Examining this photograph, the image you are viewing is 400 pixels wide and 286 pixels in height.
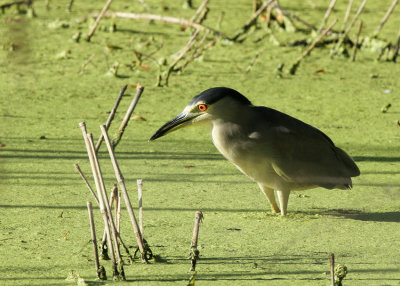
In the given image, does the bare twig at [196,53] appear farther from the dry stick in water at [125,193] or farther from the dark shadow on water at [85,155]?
the dry stick in water at [125,193]

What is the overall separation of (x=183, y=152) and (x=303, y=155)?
817 millimetres

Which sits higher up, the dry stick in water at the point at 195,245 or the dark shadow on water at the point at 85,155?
the dark shadow on water at the point at 85,155

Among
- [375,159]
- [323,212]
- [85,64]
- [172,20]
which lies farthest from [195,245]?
[172,20]

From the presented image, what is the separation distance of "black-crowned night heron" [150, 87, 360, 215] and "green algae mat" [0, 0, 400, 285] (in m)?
0.13

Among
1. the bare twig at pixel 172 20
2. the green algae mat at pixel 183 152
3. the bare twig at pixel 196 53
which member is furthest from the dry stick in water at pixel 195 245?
the bare twig at pixel 172 20

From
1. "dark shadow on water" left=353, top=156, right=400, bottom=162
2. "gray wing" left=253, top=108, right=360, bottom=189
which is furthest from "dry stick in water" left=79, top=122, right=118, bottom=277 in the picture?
"dark shadow on water" left=353, top=156, right=400, bottom=162

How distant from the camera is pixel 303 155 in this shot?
2857 millimetres

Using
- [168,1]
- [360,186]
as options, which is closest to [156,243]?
[360,186]

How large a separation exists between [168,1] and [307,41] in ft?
4.81

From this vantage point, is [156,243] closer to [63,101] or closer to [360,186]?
[360,186]

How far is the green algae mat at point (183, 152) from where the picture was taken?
7.62 feet

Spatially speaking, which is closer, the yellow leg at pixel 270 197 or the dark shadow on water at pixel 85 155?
the yellow leg at pixel 270 197

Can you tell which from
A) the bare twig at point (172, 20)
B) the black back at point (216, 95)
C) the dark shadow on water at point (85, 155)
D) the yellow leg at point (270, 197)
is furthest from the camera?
the bare twig at point (172, 20)

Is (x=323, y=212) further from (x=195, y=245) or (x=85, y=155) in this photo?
(x=85, y=155)
